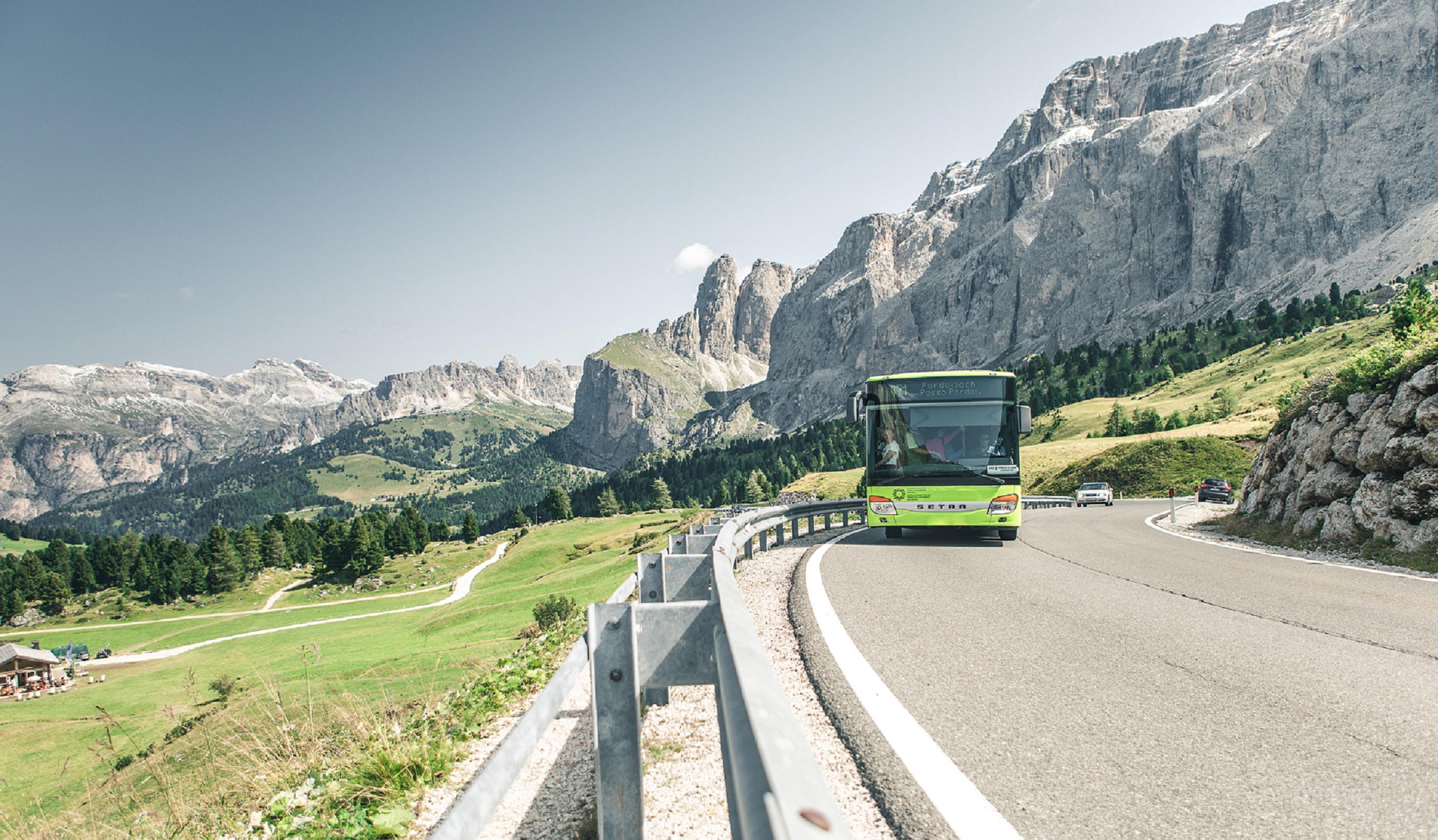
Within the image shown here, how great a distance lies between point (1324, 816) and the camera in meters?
3.13

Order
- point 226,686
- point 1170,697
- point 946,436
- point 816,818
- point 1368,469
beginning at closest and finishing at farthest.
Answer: point 816,818, point 1170,697, point 1368,469, point 946,436, point 226,686

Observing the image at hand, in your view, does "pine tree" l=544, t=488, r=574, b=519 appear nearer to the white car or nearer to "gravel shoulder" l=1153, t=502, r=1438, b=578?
the white car

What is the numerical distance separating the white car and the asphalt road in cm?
3529

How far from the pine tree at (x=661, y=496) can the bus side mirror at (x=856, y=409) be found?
120155 mm

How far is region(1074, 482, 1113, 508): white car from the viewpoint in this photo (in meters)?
43.0

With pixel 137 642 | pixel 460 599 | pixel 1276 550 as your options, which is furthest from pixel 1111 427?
pixel 137 642

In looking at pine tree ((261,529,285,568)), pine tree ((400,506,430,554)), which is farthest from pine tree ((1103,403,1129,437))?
pine tree ((261,529,285,568))

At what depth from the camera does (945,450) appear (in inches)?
618

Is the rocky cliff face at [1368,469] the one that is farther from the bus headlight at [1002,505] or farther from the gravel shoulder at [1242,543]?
the bus headlight at [1002,505]

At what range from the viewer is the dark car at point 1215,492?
39.3m

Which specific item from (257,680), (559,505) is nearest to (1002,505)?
(257,680)

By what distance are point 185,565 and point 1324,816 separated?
12406 cm

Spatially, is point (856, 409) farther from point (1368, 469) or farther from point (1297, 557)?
point (1368, 469)

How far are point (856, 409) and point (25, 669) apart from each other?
224ft
